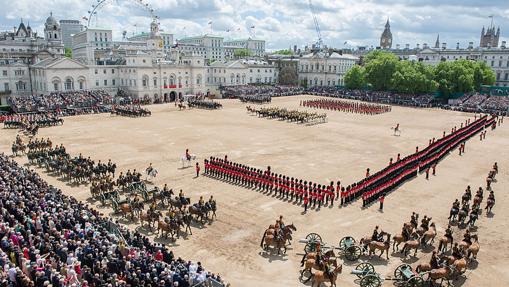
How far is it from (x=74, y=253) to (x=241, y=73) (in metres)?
80.5

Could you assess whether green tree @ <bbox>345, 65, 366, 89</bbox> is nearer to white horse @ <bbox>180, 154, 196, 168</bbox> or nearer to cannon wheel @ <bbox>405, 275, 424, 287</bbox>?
white horse @ <bbox>180, 154, 196, 168</bbox>

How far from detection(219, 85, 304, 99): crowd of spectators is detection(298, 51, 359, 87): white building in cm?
989

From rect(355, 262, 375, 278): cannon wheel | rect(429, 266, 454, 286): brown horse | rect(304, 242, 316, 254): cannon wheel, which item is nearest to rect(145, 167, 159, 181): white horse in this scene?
rect(304, 242, 316, 254): cannon wheel

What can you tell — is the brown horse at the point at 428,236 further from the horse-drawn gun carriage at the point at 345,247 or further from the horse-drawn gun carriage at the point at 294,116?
the horse-drawn gun carriage at the point at 294,116

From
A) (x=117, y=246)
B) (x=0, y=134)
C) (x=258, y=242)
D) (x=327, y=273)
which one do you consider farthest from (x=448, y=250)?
(x=0, y=134)

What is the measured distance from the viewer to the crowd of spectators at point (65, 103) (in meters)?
54.6

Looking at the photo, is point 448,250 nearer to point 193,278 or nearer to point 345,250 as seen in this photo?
point 345,250

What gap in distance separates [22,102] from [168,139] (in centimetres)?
3094

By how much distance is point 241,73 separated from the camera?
91438 mm

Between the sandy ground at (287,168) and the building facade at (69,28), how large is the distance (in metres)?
113

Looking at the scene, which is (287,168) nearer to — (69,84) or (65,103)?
(65,103)

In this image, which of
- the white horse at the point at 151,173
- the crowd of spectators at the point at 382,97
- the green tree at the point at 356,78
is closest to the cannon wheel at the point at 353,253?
the white horse at the point at 151,173

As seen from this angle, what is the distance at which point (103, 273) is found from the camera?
40.6 ft

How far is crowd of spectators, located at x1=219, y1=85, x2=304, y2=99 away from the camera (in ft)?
266
